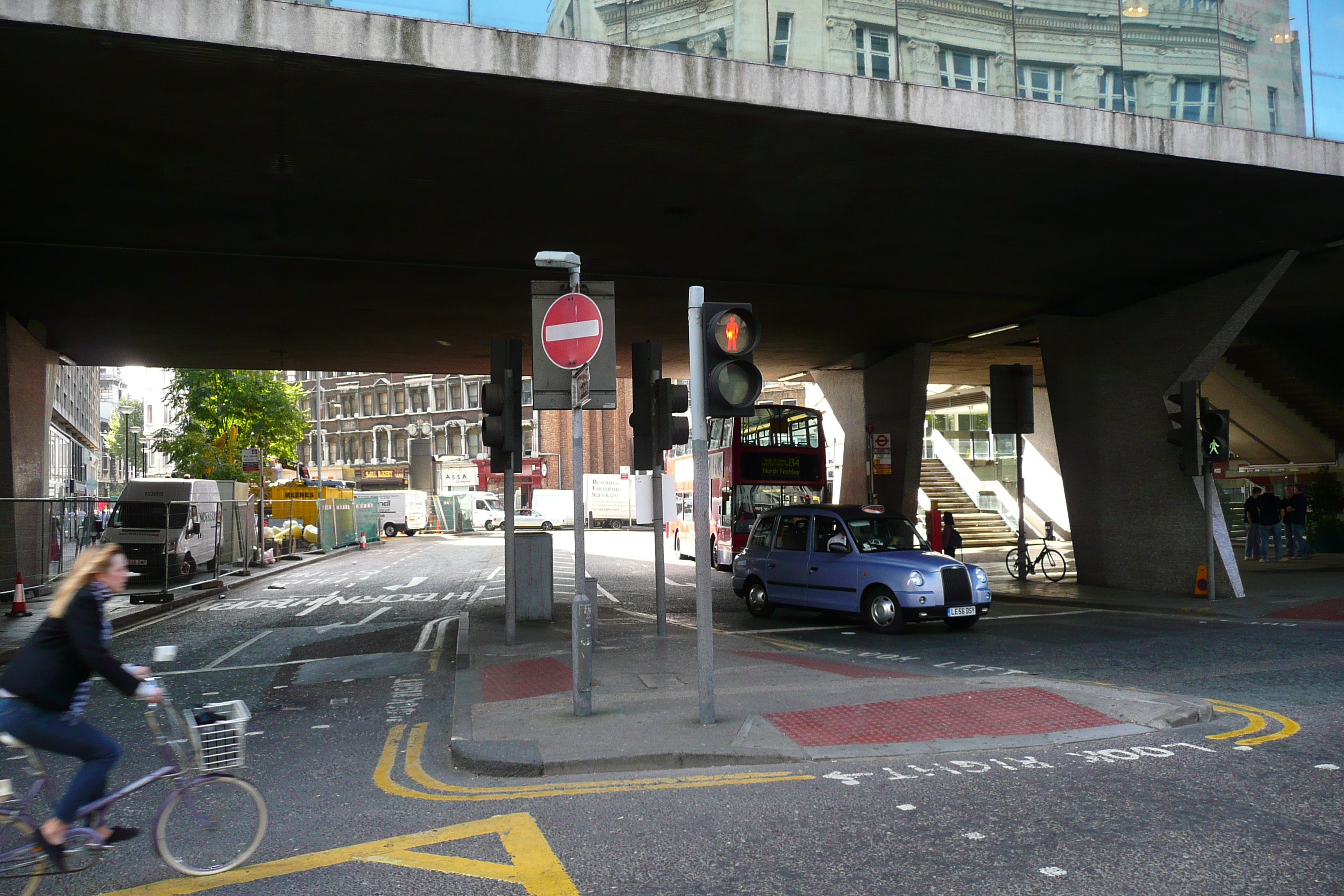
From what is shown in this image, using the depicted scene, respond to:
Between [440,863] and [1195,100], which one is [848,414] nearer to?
[1195,100]

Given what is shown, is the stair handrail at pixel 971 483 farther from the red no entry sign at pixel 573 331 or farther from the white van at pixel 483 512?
the red no entry sign at pixel 573 331

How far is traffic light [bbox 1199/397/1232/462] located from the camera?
1711 centimetres

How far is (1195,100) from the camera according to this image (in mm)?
12945

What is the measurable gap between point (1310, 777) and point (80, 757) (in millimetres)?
6897

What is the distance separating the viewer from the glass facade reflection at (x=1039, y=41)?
10633 millimetres

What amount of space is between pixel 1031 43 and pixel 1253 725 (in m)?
8.49

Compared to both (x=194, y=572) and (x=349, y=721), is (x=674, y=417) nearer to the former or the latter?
(x=349, y=721)

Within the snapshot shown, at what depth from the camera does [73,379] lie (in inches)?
2377

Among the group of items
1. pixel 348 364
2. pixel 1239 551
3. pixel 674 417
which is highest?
pixel 348 364

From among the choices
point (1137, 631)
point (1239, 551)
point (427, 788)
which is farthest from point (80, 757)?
point (1239, 551)

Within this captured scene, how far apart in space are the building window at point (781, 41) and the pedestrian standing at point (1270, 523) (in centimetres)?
2169

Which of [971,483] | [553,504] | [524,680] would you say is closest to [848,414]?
[971,483]

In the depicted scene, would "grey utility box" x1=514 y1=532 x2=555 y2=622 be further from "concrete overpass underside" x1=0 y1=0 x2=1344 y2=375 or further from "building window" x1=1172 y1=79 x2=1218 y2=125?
"building window" x1=1172 y1=79 x2=1218 y2=125

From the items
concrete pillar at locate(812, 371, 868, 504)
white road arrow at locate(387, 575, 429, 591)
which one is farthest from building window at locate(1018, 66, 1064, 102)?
concrete pillar at locate(812, 371, 868, 504)
